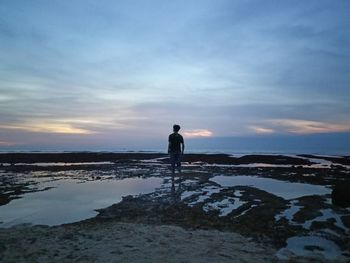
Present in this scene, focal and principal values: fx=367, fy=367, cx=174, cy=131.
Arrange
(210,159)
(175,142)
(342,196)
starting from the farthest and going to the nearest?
(210,159), (175,142), (342,196)

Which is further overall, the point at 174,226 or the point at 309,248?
the point at 174,226

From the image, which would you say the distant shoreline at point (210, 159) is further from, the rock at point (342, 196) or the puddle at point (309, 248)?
the puddle at point (309, 248)

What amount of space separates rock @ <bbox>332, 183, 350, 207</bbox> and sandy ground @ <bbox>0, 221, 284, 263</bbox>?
15.3 feet

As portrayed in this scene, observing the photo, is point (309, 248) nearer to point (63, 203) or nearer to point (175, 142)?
point (63, 203)

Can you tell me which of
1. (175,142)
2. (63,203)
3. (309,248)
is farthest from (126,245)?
(175,142)

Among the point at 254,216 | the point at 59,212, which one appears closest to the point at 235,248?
the point at 254,216

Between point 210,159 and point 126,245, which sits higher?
point 210,159

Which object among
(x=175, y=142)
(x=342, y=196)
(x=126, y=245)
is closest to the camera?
(x=126, y=245)

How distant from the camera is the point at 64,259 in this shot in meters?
5.45

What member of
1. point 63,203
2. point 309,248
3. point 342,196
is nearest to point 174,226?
point 309,248

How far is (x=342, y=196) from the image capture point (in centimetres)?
1022

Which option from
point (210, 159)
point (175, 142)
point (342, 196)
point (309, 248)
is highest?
point (175, 142)

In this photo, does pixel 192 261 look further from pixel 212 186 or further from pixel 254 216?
pixel 212 186

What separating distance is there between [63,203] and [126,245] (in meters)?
5.54
